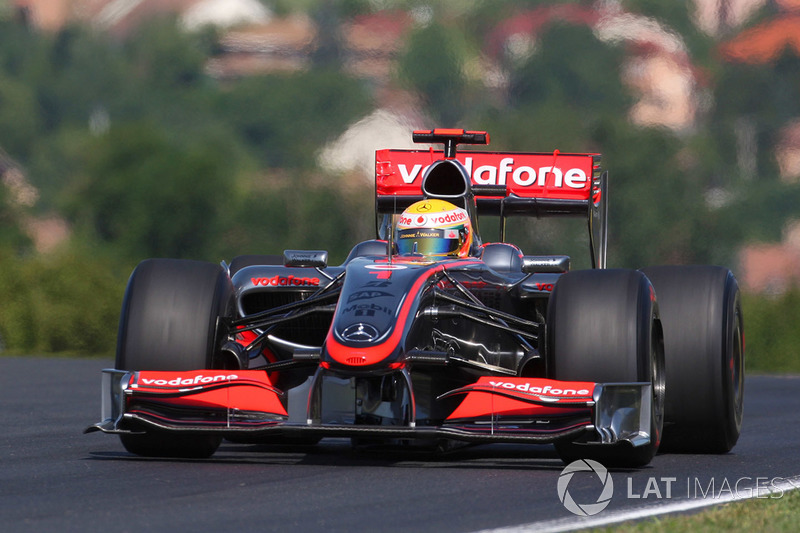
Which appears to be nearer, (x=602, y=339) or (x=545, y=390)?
(x=545, y=390)

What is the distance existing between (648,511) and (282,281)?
3.94m

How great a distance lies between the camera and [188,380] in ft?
25.6

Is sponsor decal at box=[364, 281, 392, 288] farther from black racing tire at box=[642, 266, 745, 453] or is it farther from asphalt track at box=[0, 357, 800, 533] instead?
black racing tire at box=[642, 266, 745, 453]

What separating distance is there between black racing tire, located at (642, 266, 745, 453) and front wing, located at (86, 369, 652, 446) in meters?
1.22

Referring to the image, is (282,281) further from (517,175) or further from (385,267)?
(517,175)

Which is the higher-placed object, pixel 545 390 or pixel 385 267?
pixel 385 267

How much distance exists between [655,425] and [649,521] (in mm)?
1926

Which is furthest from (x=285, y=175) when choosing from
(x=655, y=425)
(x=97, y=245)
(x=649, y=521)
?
(x=649, y=521)

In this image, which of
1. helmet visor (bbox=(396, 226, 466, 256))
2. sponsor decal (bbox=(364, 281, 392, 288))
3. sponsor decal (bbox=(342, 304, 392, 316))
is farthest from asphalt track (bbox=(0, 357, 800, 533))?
helmet visor (bbox=(396, 226, 466, 256))

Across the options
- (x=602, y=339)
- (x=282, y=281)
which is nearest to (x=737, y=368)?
(x=602, y=339)

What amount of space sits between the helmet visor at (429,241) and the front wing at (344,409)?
57.6 inches

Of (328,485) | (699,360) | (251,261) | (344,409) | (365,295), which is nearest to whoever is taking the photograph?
(328,485)

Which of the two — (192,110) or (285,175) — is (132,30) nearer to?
(192,110)

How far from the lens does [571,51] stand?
21266mm
